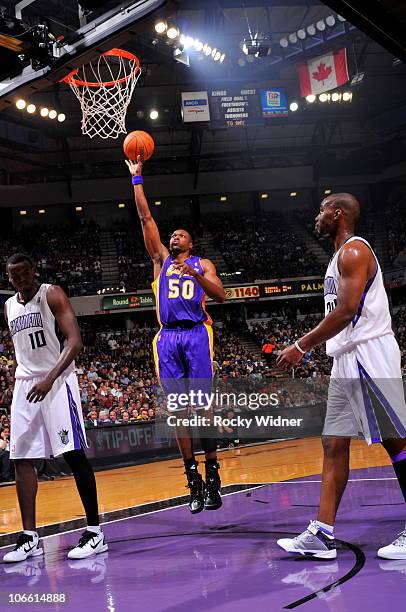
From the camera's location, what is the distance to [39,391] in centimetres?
457

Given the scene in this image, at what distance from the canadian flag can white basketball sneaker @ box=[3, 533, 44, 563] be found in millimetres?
15744

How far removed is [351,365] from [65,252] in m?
23.8

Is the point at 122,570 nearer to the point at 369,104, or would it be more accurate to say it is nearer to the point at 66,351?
the point at 66,351

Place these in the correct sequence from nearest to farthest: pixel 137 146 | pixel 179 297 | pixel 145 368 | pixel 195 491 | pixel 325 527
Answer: pixel 325 527, pixel 195 491, pixel 179 297, pixel 137 146, pixel 145 368

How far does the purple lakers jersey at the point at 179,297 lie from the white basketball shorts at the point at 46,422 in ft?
3.88

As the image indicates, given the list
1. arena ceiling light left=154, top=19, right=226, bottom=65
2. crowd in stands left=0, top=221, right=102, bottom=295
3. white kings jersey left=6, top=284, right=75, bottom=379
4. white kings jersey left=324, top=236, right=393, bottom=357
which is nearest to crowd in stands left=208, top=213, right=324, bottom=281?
crowd in stands left=0, top=221, right=102, bottom=295

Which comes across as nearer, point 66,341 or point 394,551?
point 394,551

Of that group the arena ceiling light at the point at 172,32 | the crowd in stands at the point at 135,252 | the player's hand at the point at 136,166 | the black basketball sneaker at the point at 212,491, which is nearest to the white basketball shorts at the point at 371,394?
the black basketball sneaker at the point at 212,491

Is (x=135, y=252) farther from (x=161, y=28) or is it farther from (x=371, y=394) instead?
(x=371, y=394)

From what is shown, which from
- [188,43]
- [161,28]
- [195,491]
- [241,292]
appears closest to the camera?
[195,491]

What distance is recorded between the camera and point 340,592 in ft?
11.1

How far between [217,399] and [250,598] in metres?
13.3

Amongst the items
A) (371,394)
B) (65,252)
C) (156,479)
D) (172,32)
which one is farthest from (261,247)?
(371,394)

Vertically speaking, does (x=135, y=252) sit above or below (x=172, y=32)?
below
